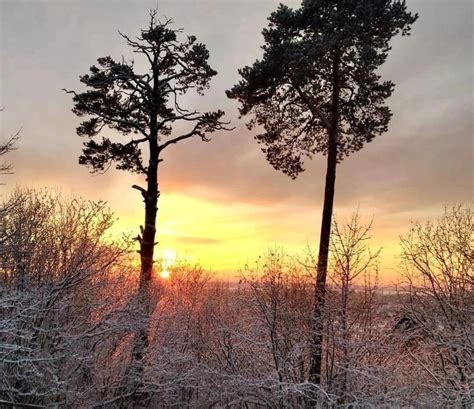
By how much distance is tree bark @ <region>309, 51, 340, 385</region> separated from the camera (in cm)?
1513

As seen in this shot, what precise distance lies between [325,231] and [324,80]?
16.6ft

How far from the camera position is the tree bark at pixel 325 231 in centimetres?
1513

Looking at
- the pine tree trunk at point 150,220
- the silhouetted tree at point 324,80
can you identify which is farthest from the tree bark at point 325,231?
the pine tree trunk at point 150,220

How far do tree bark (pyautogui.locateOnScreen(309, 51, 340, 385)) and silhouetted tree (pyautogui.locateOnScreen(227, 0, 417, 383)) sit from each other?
0.03 metres

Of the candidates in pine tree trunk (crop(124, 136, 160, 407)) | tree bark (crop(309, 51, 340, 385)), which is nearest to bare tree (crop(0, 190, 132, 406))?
pine tree trunk (crop(124, 136, 160, 407))

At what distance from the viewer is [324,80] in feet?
51.2

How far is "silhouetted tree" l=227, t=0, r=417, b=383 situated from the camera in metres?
14.2

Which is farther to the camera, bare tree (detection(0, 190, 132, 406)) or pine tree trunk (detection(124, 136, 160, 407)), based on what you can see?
pine tree trunk (detection(124, 136, 160, 407))

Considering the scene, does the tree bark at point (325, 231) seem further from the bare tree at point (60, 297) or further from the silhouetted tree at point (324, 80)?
the bare tree at point (60, 297)

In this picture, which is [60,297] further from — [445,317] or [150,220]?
[445,317]

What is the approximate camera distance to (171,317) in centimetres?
2048

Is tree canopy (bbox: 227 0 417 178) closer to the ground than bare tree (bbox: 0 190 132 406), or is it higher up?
higher up

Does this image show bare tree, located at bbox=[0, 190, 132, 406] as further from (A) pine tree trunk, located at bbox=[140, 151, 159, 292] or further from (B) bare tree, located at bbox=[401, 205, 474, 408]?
(B) bare tree, located at bbox=[401, 205, 474, 408]

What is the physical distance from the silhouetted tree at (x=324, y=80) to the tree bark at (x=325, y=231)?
32 mm
